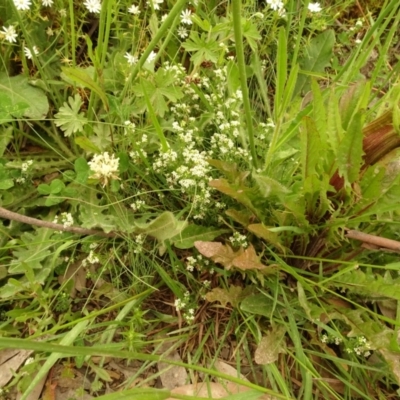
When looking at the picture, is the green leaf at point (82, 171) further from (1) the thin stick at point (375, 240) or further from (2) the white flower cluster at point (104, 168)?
(1) the thin stick at point (375, 240)

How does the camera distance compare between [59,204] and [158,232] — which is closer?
[158,232]

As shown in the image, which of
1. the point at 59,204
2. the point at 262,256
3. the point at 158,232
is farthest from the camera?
the point at 59,204

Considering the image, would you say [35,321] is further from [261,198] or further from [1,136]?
[261,198]

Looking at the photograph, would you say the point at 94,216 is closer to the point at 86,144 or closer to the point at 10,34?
the point at 86,144

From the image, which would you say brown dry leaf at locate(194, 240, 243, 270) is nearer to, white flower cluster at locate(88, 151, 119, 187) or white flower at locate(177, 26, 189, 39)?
white flower cluster at locate(88, 151, 119, 187)

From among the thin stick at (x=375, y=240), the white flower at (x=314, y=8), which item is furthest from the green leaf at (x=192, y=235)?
the white flower at (x=314, y=8)

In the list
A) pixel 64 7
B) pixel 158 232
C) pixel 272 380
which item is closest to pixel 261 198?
pixel 158 232
